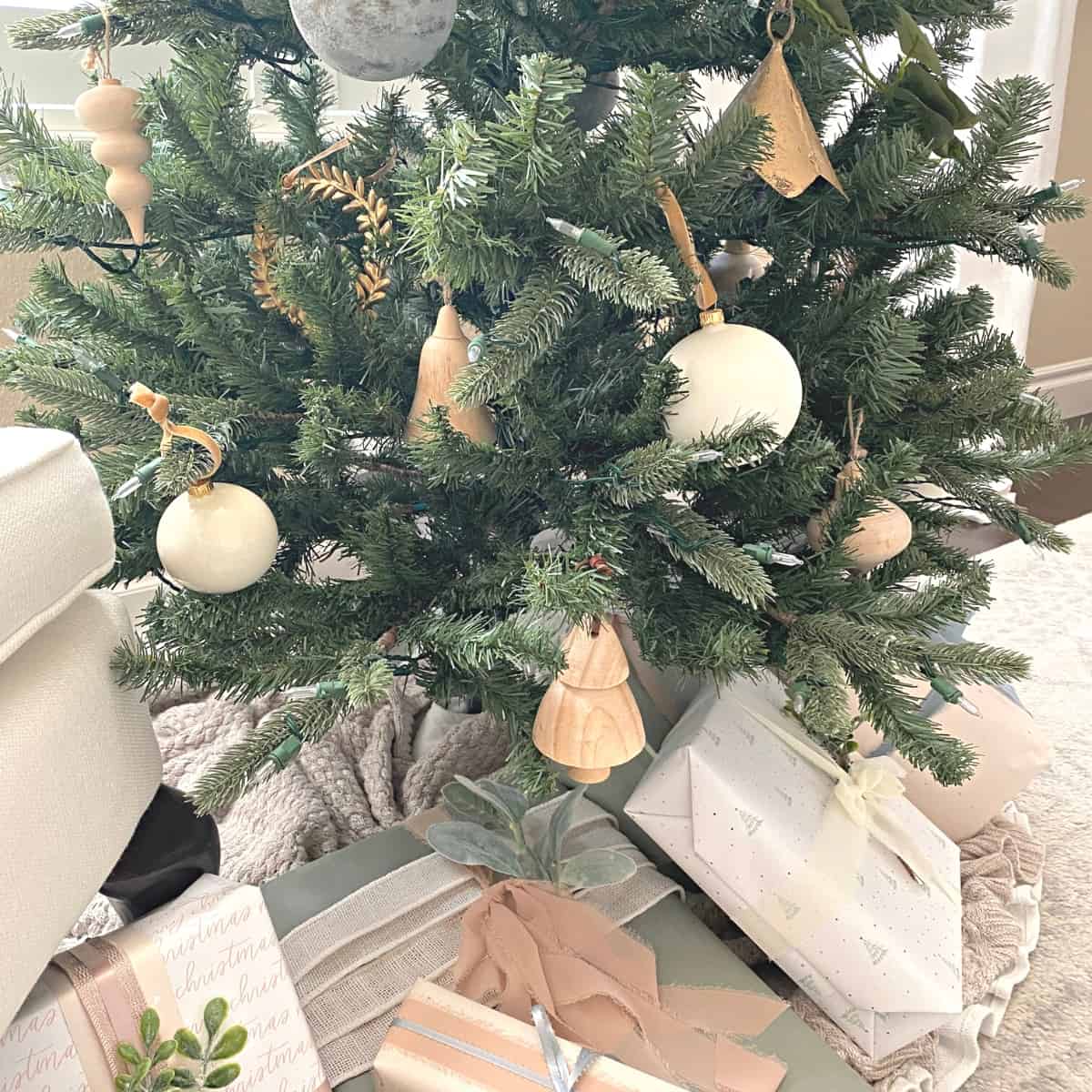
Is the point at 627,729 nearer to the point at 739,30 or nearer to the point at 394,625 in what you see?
the point at 394,625

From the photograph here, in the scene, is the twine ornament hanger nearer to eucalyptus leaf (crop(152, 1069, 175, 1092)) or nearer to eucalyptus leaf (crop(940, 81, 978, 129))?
eucalyptus leaf (crop(152, 1069, 175, 1092))

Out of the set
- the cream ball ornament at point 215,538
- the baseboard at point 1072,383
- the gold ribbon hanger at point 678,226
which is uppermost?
the gold ribbon hanger at point 678,226

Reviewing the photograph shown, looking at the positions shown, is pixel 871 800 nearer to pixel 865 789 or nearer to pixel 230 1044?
pixel 865 789

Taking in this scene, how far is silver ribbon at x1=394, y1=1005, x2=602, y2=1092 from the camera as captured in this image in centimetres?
62

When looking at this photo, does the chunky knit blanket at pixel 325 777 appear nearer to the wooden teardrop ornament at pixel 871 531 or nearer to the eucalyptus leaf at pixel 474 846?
the eucalyptus leaf at pixel 474 846

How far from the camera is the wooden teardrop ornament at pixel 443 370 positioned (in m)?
0.64

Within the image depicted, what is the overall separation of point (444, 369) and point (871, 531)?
31 centimetres

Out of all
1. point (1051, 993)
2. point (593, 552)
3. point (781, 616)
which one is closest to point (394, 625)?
point (593, 552)

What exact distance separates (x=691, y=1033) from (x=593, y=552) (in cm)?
38

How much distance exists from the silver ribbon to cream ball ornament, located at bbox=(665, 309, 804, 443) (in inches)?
15.7

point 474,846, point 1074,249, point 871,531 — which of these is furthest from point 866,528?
point 1074,249

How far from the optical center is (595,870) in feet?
2.56

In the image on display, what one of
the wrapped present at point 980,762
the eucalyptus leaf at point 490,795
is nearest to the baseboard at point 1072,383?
the wrapped present at point 980,762

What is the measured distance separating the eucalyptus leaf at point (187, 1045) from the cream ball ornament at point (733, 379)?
0.46m
